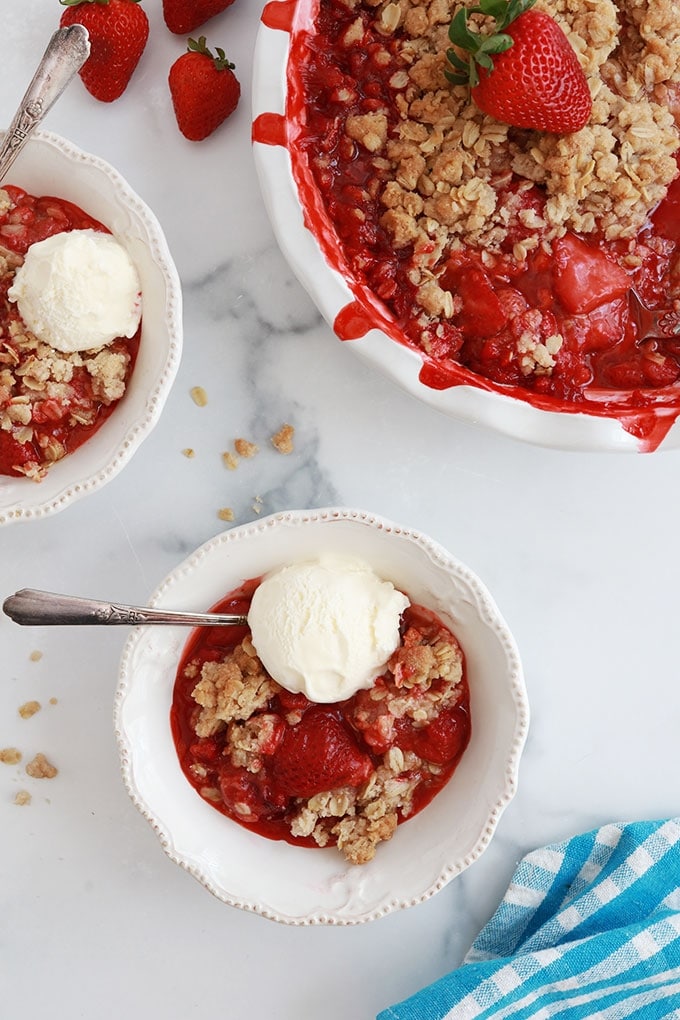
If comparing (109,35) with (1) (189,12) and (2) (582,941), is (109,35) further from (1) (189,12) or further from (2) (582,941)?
(2) (582,941)

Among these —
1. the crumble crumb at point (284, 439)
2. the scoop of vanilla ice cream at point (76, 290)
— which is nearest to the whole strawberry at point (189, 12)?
the scoop of vanilla ice cream at point (76, 290)

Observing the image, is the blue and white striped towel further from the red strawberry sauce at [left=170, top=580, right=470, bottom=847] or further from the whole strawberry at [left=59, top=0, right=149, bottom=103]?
the whole strawberry at [left=59, top=0, right=149, bottom=103]

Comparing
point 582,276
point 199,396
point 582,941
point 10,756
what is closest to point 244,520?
point 199,396

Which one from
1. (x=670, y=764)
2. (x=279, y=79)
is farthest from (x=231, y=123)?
(x=670, y=764)

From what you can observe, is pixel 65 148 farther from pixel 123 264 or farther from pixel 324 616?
pixel 324 616

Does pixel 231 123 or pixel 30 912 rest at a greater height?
pixel 231 123

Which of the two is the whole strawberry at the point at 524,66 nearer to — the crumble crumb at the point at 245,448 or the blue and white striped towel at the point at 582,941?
the crumble crumb at the point at 245,448
